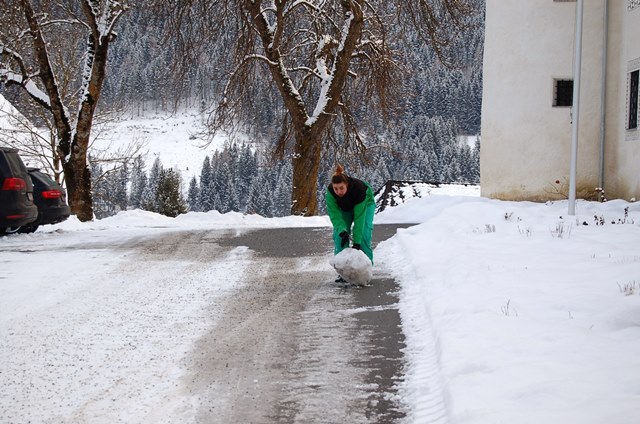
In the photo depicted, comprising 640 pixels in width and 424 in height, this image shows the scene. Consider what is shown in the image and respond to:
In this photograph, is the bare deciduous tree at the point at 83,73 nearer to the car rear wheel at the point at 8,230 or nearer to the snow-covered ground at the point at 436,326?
the car rear wheel at the point at 8,230

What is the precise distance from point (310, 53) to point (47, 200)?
1350cm

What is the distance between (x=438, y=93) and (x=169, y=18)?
284 ft

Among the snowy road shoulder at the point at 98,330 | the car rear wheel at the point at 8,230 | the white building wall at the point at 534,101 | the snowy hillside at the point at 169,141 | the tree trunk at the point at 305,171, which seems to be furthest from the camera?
the snowy hillside at the point at 169,141

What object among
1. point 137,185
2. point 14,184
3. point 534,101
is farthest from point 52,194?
point 137,185

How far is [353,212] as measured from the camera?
10.1 metres

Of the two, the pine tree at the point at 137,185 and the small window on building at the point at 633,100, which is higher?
the small window on building at the point at 633,100

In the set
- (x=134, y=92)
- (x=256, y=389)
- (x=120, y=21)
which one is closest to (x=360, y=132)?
(x=120, y=21)

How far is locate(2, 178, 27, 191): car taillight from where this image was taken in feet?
47.4

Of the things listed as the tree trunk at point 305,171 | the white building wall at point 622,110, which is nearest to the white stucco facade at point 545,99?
the white building wall at point 622,110

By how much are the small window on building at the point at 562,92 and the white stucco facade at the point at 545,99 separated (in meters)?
0.13

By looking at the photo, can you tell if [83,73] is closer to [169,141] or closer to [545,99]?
[545,99]

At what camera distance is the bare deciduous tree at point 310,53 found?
23438 mm

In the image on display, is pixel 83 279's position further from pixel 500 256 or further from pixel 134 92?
pixel 134 92

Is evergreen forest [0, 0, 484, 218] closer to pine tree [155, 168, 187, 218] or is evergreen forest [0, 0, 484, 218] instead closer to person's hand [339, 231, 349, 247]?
pine tree [155, 168, 187, 218]
